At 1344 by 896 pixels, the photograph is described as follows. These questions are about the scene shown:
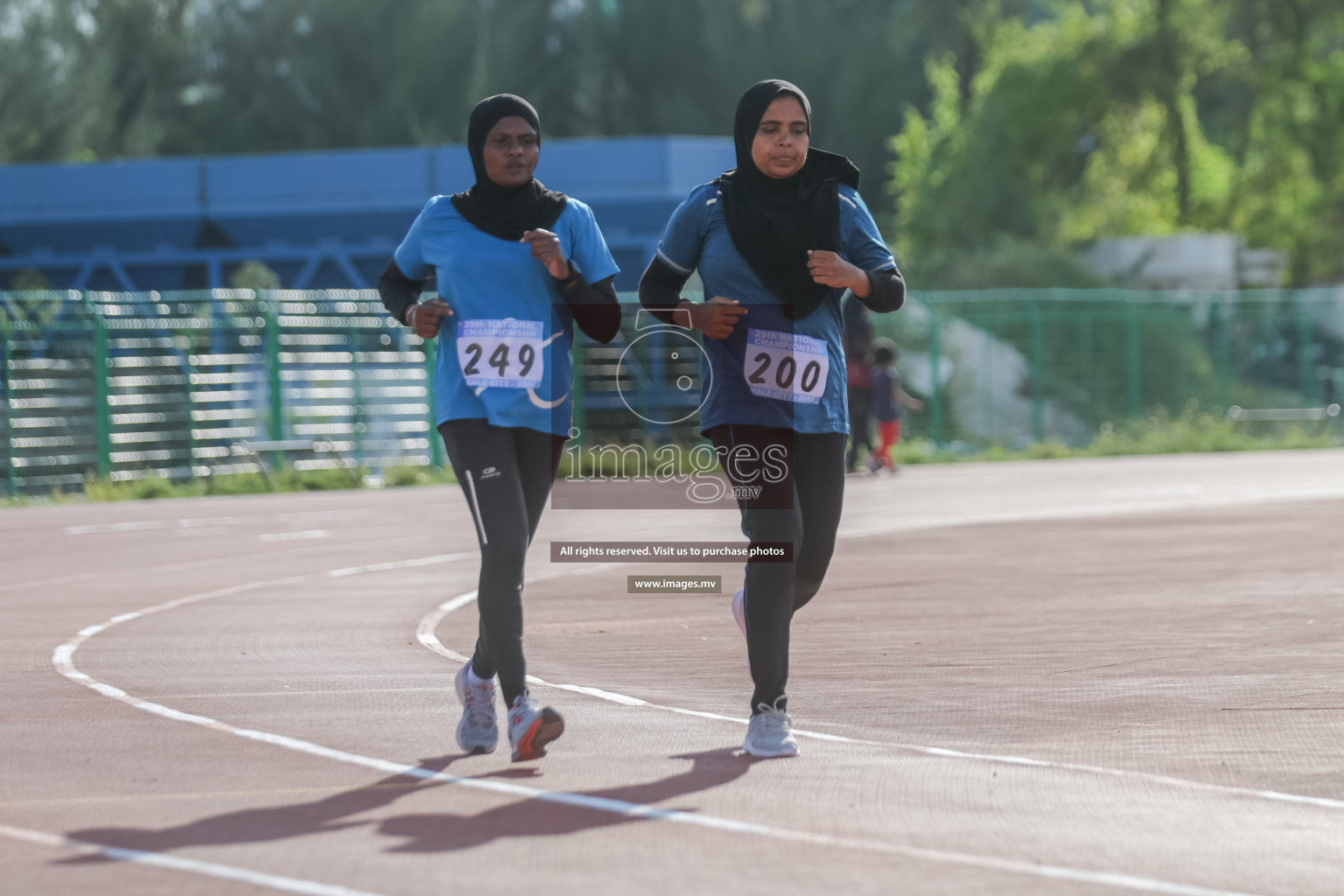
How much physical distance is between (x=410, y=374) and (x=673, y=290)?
78.0 feet

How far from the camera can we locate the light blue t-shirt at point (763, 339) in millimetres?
6406

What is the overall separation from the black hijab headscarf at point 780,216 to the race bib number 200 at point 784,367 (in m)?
0.11

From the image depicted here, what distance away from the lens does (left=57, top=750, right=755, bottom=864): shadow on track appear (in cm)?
516

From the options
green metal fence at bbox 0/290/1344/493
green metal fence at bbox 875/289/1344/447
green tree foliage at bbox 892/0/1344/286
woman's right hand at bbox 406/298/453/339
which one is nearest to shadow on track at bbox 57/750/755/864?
woman's right hand at bbox 406/298/453/339

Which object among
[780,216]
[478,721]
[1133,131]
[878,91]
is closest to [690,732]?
[478,721]

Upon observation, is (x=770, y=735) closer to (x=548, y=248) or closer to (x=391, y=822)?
(x=391, y=822)

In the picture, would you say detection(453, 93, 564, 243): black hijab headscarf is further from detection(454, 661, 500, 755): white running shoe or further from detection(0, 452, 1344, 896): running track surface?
detection(0, 452, 1344, 896): running track surface

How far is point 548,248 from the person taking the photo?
6316 millimetres

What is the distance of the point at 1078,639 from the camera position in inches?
370

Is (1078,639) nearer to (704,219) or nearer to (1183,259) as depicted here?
(704,219)

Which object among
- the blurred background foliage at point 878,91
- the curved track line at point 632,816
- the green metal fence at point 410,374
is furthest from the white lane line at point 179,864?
the blurred background foliage at point 878,91

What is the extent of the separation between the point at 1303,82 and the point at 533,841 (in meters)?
49.9

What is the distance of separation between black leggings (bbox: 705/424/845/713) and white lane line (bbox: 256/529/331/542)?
11.0 m

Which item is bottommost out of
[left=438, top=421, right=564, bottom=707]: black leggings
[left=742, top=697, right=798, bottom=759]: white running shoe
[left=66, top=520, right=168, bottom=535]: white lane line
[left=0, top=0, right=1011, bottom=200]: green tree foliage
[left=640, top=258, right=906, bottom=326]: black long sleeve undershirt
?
[left=742, top=697, right=798, bottom=759]: white running shoe
